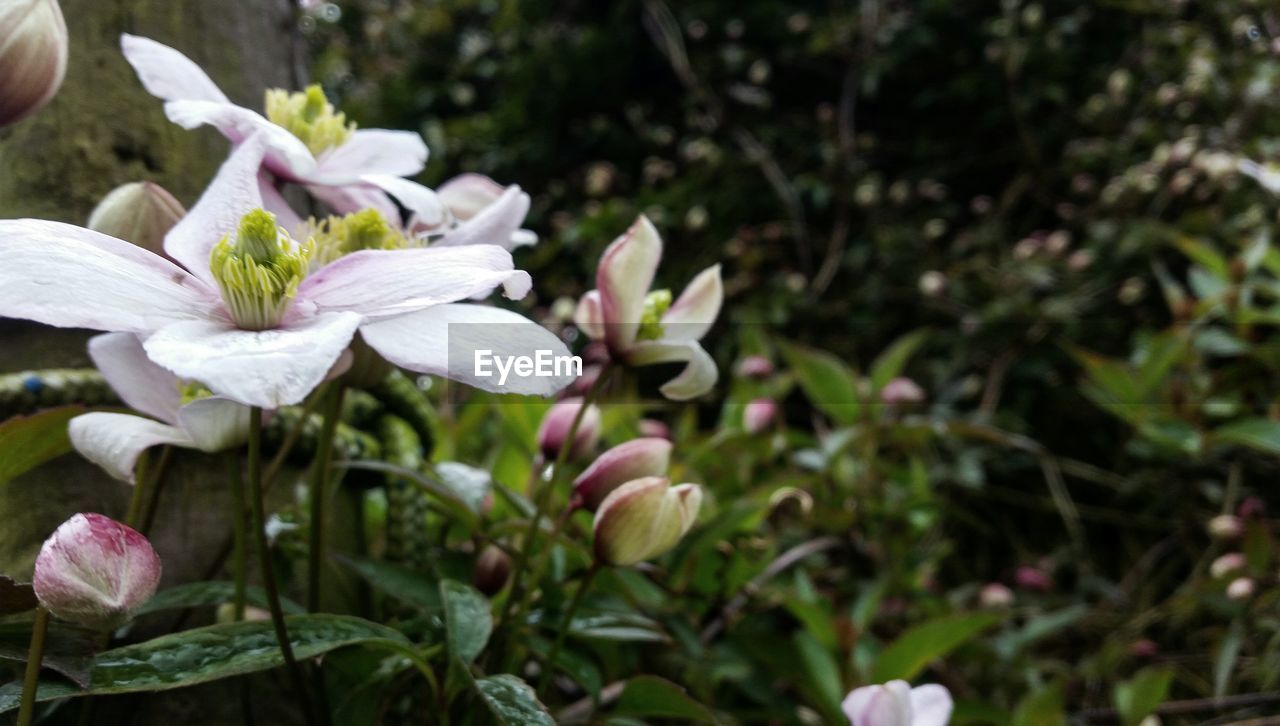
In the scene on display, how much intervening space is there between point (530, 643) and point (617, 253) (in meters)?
0.17

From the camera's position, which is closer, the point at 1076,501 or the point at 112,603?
the point at 112,603

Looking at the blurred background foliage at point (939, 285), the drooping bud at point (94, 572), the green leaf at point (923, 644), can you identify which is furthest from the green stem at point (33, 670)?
the green leaf at point (923, 644)

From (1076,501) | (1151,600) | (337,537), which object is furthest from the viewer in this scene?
(1076,501)

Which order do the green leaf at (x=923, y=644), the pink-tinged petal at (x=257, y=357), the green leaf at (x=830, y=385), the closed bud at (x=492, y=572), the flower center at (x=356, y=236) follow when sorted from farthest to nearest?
the green leaf at (x=830, y=385) < the green leaf at (x=923, y=644) < the closed bud at (x=492, y=572) < the flower center at (x=356, y=236) < the pink-tinged petal at (x=257, y=357)

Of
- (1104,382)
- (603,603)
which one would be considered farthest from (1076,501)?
(603,603)

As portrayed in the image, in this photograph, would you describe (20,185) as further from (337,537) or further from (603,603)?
(603,603)

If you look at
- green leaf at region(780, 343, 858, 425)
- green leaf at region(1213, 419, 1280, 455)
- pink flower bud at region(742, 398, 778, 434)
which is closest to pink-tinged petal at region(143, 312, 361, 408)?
pink flower bud at region(742, 398, 778, 434)

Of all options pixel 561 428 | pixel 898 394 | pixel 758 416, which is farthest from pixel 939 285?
pixel 561 428

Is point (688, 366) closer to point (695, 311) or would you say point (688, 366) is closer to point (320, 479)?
point (695, 311)

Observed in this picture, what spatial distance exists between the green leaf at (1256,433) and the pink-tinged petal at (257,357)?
909 mm

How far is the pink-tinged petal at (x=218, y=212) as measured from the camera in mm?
252

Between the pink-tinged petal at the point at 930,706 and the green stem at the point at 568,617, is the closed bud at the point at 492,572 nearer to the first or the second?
the green stem at the point at 568,617

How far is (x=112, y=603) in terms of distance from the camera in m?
0.22

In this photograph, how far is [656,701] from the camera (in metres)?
0.34
